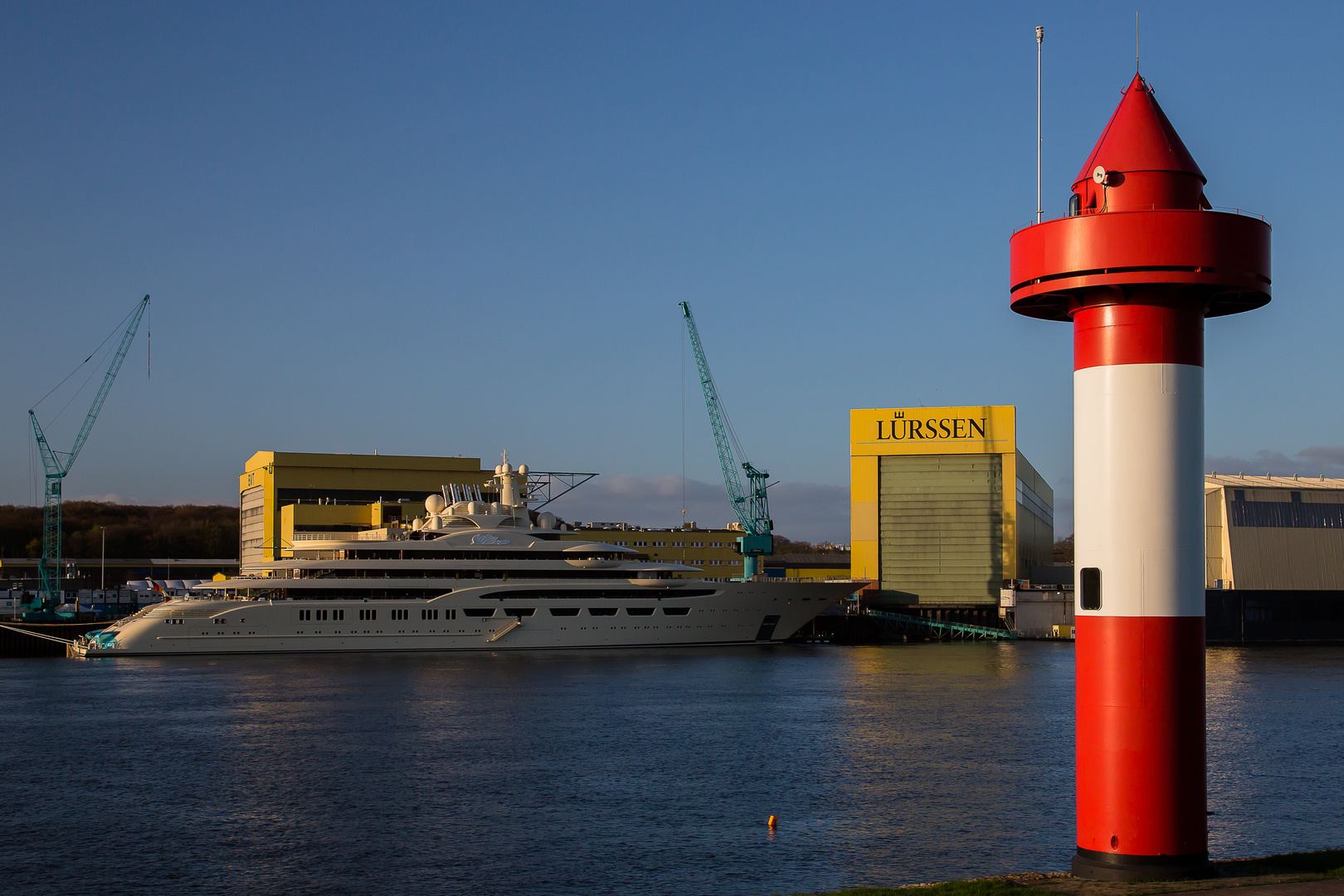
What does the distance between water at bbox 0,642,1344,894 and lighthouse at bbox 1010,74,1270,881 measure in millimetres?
5673

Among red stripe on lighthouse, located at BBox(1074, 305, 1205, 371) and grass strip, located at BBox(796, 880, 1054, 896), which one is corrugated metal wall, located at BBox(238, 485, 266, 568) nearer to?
grass strip, located at BBox(796, 880, 1054, 896)

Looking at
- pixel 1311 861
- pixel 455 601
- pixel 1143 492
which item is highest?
pixel 1143 492

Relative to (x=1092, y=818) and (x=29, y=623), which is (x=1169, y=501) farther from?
(x=29, y=623)

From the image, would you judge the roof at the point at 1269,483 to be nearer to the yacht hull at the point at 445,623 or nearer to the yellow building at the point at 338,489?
the yacht hull at the point at 445,623

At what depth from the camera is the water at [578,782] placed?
17562mm

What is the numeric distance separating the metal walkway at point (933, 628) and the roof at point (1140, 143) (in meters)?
66.3

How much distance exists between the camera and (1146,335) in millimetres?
11492

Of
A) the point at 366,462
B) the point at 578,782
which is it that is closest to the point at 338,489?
the point at 366,462

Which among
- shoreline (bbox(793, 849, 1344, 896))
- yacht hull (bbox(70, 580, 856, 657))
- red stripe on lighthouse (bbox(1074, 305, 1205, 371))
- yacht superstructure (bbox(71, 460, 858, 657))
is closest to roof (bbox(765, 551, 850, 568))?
yacht hull (bbox(70, 580, 856, 657))

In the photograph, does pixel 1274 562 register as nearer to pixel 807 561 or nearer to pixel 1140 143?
pixel 807 561

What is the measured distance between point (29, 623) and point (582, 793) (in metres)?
52.9

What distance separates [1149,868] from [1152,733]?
129 cm

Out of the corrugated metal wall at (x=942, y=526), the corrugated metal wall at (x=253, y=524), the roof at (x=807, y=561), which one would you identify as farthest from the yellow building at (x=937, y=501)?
the corrugated metal wall at (x=253, y=524)

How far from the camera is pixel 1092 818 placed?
1159 cm
